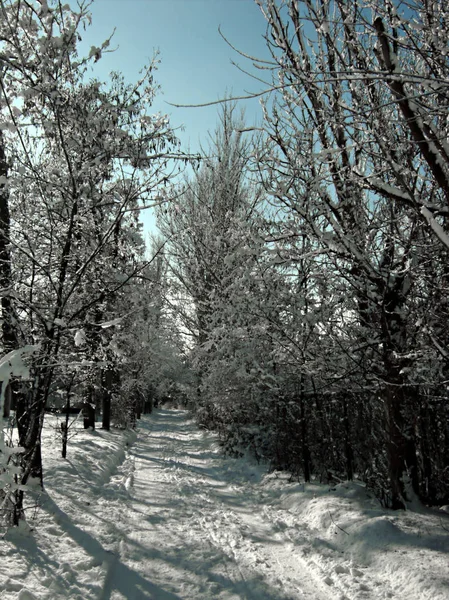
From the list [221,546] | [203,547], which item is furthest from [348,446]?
[203,547]

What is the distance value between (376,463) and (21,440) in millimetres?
5130

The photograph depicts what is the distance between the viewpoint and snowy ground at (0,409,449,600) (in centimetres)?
390

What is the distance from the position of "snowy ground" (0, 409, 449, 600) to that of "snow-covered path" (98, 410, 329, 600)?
1 cm

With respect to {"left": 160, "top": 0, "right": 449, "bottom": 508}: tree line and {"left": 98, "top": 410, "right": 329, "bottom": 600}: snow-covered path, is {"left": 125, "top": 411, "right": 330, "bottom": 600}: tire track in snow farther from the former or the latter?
{"left": 160, "top": 0, "right": 449, "bottom": 508}: tree line

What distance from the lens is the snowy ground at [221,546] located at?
390 centimetres

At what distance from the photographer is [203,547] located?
5.07 meters

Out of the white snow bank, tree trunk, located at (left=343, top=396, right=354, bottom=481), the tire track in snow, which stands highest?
tree trunk, located at (left=343, top=396, right=354, bottom=481)

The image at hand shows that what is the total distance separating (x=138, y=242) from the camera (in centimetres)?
717

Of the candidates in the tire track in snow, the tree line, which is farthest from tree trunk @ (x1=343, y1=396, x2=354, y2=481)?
the tire track in snow

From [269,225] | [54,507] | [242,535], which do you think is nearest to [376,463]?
[242,535]

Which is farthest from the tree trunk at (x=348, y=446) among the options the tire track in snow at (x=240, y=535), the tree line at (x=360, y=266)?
the tire track in snow at (x=240, y=535)

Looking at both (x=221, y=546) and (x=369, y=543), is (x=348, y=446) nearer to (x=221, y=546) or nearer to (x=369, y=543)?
(x=369, y=543)

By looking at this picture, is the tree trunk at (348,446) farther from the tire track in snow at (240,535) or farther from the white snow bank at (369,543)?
the tire track in snow at (240,535)

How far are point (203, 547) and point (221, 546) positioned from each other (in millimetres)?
220
